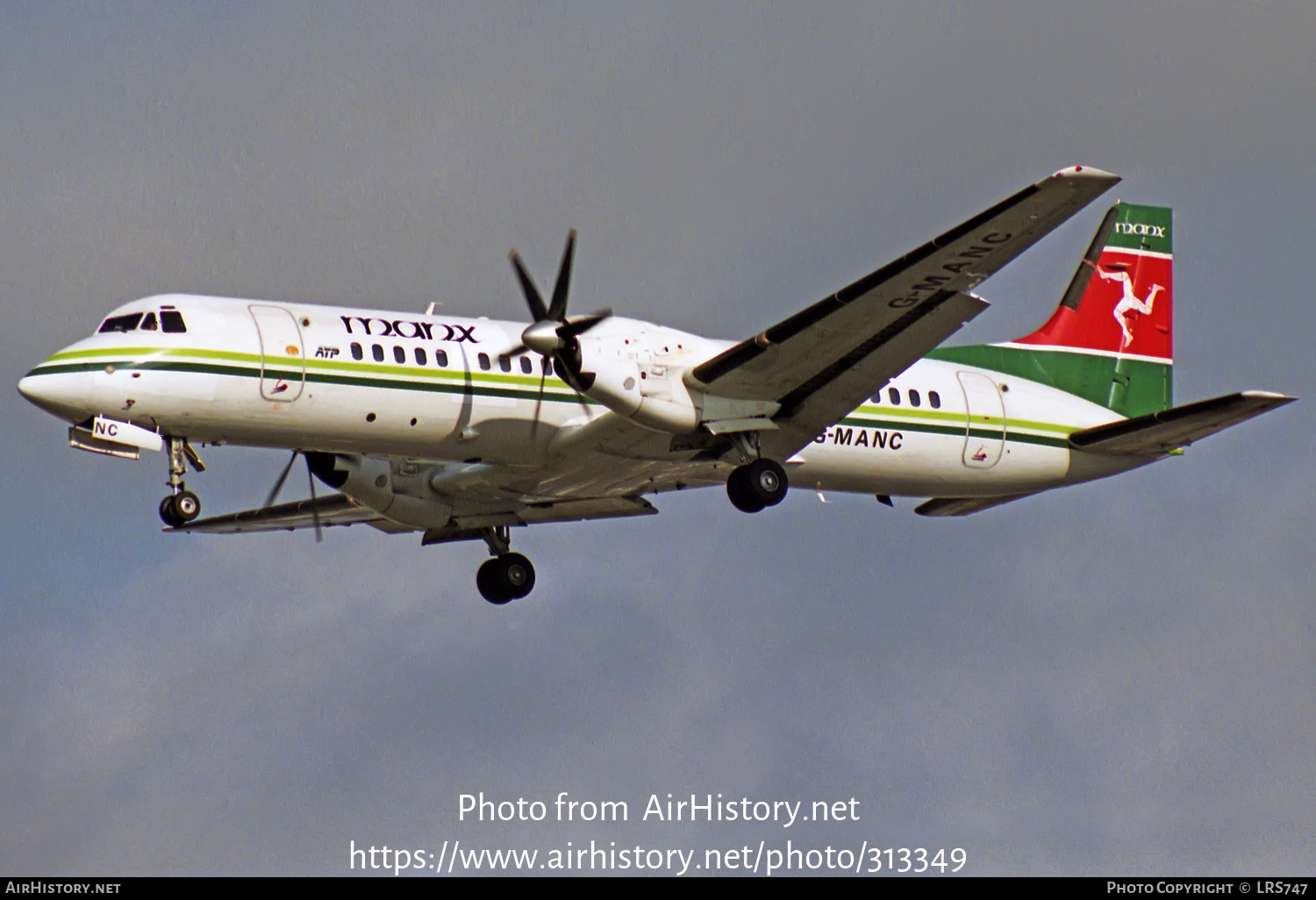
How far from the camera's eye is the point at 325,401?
79.3ft

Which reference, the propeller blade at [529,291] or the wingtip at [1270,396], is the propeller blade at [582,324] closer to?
the propeller blade at [529,291]

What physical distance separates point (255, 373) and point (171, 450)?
5.02 ft

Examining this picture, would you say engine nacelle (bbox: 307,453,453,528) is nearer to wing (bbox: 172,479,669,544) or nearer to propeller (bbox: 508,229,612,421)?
wing (bbox: 172,479,669,544)

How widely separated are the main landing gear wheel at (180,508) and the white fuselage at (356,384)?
837 mm

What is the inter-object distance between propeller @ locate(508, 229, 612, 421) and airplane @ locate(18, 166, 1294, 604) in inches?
1.2

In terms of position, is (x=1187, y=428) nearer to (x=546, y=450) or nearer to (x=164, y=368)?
(x=546, y=450)

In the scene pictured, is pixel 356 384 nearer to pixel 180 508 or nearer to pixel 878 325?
pixel 180 508

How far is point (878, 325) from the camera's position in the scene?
Answer: 2475 cm

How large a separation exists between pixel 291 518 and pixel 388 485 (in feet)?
10.6

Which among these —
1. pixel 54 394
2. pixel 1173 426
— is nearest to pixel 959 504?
pixel 1173 426

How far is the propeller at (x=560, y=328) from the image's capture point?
2395 centimetres

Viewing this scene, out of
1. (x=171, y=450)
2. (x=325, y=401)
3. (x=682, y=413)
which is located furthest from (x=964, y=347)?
(x=171, y=450)
